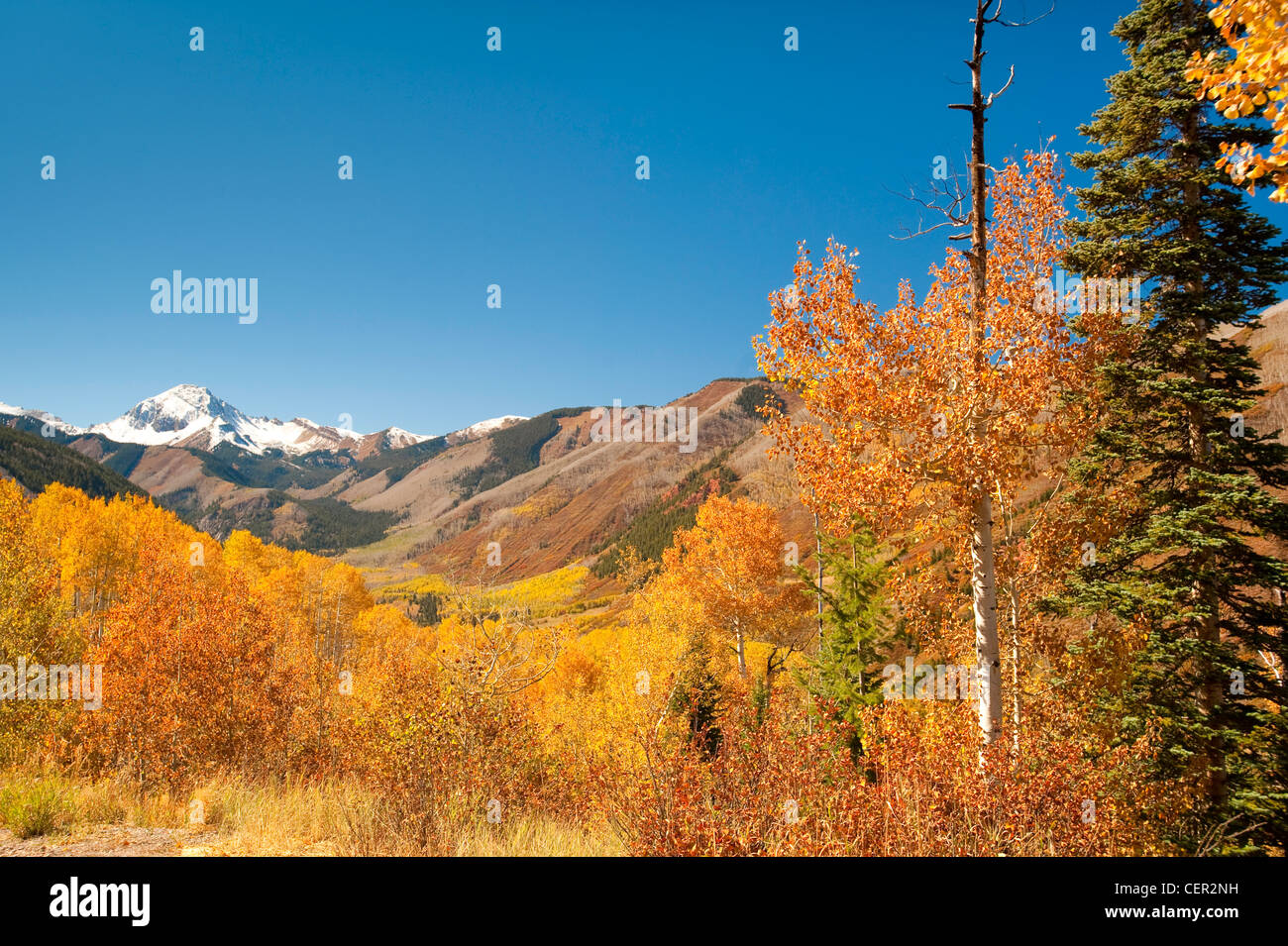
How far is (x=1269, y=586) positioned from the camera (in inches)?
435

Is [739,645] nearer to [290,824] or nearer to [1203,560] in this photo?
[1203,560]

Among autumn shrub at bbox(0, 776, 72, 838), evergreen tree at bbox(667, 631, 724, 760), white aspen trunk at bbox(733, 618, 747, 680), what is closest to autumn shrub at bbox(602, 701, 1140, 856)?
autumn shrub at bbox(0, 776, 72, 838)

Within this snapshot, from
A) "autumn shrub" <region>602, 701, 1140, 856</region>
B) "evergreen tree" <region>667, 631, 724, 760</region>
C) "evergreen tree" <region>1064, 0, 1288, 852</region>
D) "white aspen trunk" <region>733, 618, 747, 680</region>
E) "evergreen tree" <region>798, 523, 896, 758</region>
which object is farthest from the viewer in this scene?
"white aspen trunk" <region>733, 618, 747, 680</region>

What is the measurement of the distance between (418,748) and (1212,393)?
16.3m

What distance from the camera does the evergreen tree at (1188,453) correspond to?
1113 cm

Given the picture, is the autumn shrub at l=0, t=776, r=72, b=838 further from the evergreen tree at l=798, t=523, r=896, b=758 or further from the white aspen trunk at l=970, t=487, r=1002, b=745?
the evergreen tree at l=798, t=523, r=896, b=758

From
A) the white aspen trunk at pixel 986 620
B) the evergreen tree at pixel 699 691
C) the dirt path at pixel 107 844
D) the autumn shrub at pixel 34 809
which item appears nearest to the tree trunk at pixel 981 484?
the white aspen trunk at pixel 986 620

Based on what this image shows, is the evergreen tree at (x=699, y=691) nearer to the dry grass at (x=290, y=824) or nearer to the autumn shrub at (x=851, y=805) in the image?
the dry grass at (x=290, y=824)

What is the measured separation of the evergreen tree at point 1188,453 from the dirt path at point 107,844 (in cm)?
1693

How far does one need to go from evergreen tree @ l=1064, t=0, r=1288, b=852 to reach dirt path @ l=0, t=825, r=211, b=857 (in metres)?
16.9

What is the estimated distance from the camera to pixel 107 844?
7.70 meters

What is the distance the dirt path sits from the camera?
740 centimetres
